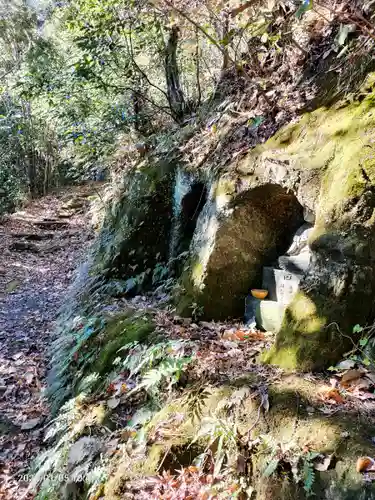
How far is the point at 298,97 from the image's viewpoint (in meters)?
4.52

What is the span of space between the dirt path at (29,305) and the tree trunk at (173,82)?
4.38 meters

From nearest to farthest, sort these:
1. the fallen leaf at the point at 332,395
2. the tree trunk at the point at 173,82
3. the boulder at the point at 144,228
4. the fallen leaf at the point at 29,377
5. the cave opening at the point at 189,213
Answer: the fallen leaf at the point at 332,395 < the fallen leaf at the point at 29,377 < the cave opening at the point at 189,213 < the boulder at the point at 144,228 < the tree trunk at the point at 173,82

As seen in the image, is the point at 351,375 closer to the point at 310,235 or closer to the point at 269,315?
the point at 310,235

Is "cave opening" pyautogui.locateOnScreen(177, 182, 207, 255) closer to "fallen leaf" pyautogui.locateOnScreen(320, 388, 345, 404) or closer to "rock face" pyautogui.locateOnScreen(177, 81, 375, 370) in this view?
"rock face" pyautogui.locateOnScreen(177, 81, 375, 370)

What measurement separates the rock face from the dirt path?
229cm

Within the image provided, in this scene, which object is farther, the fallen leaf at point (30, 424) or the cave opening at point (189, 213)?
the cave opening at point (189, 213)

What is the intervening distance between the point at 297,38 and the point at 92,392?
465 cm

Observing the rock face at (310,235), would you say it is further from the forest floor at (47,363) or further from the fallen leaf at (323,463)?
the fallen leaf at (323,463)

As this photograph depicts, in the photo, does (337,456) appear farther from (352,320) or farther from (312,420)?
(352,320)

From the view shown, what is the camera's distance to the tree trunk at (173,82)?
781 cm

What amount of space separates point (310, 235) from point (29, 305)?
6752mm

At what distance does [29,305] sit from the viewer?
330 inches

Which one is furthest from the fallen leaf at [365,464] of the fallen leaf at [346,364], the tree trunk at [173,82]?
the tree trunk at [173,82]

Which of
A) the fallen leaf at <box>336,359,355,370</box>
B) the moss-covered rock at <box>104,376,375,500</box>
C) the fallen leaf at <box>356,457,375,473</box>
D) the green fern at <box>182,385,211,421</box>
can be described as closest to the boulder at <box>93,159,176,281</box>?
the green fern at <box>182,385,211,421</box>
